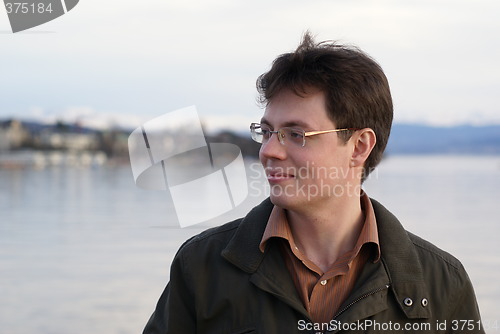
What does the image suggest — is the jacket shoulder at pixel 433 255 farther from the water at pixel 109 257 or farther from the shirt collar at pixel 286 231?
the water at pixel 109 257

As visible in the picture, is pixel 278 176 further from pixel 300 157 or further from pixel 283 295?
pixel 283 295

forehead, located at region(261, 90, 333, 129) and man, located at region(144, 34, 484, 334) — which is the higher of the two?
forehead, located at region(261, 90, 333, 129)

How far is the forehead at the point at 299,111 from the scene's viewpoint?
250 centimetres

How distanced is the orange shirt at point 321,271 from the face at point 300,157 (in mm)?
129

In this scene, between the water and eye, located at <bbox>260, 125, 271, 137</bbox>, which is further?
the water

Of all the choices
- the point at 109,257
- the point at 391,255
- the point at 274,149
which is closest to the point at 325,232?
the point at 391,255

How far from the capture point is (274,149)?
2.50 meters

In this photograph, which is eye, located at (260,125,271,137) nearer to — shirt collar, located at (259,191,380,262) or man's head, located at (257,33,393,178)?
man's head, located at (257,33,393,178)

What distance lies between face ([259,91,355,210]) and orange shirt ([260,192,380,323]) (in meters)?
0.13

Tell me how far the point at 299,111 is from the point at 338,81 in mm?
164

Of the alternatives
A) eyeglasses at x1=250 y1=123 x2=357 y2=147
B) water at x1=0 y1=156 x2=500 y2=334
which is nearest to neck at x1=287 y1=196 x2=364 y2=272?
eyeglasses at x1=250 y1=123 x2=357 y2=147

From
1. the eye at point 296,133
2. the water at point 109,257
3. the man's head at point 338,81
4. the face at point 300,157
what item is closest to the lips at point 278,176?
the face at point 300,157

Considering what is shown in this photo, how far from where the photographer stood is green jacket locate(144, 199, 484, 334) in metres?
2.43

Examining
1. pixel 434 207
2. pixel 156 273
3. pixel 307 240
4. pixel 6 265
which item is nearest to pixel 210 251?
pixel 307 240
